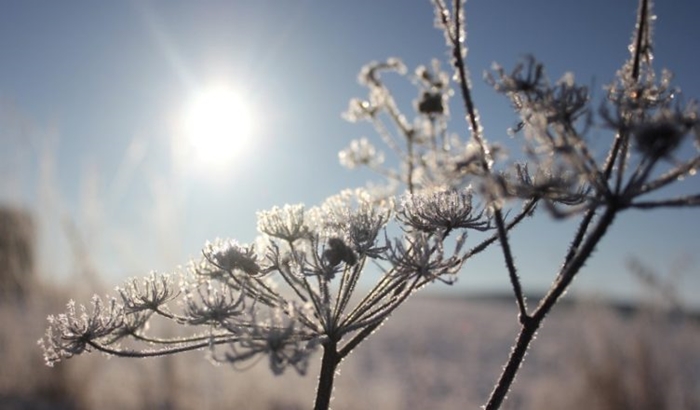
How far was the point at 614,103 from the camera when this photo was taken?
1.28 m

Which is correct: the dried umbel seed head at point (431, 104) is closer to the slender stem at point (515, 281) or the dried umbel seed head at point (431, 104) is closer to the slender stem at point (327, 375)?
the slender stem at point (515, 281)

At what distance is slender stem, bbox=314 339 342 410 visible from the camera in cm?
135

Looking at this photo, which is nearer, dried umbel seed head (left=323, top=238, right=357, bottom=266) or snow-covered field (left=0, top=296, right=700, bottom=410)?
dried umbel seed head (left=323, top=238, right=357, bottom=266)

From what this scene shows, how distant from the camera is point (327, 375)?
138 cm

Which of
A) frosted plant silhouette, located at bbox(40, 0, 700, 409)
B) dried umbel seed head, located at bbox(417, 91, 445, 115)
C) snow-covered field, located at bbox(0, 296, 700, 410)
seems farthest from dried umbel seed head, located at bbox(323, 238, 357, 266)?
snow-covered field, located at bbox(0, 296, 700, 410)

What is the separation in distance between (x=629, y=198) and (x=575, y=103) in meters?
0.21

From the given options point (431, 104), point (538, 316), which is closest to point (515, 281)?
point (538, 316)

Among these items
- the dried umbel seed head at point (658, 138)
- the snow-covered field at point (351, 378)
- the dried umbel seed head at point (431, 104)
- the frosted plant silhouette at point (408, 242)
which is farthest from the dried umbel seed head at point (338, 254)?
the snow-covered field at point (351, 378)

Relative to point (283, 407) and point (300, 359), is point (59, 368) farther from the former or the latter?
point (300, 359)

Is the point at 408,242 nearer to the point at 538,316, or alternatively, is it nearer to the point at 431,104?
the point at 538,316

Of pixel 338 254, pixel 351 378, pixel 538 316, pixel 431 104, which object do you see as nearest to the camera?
pixel 538 316

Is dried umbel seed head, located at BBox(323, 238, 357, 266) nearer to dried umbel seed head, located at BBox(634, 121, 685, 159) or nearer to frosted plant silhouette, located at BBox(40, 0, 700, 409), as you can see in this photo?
frosted plant silhouette, located at BBox(40, 0, 700, 409)

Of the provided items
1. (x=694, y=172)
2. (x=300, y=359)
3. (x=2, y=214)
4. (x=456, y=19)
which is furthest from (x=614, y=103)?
(x=2, y=214)

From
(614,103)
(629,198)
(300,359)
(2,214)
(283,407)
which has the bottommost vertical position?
(300,359)
